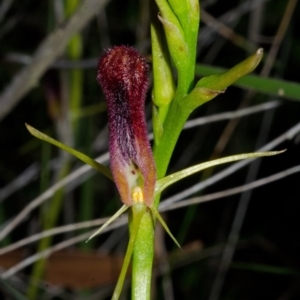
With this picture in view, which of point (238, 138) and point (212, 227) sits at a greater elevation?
point (238, 138)

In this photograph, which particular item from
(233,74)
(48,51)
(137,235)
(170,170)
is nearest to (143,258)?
(137,235)

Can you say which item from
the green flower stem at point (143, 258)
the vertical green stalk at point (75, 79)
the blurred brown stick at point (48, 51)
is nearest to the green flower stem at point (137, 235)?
the green flower stem at point (143, 258)

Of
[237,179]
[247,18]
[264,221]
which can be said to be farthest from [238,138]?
[247,18]

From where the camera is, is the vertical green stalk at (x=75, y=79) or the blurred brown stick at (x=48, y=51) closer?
the blurred brown stick at (x=48, y=51)

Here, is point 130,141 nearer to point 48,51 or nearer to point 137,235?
point 137,235

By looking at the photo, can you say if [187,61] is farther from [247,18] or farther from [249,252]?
[247,18]

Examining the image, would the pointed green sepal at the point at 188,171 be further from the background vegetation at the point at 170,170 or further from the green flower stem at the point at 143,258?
the background vegetation at the point at 170,170
